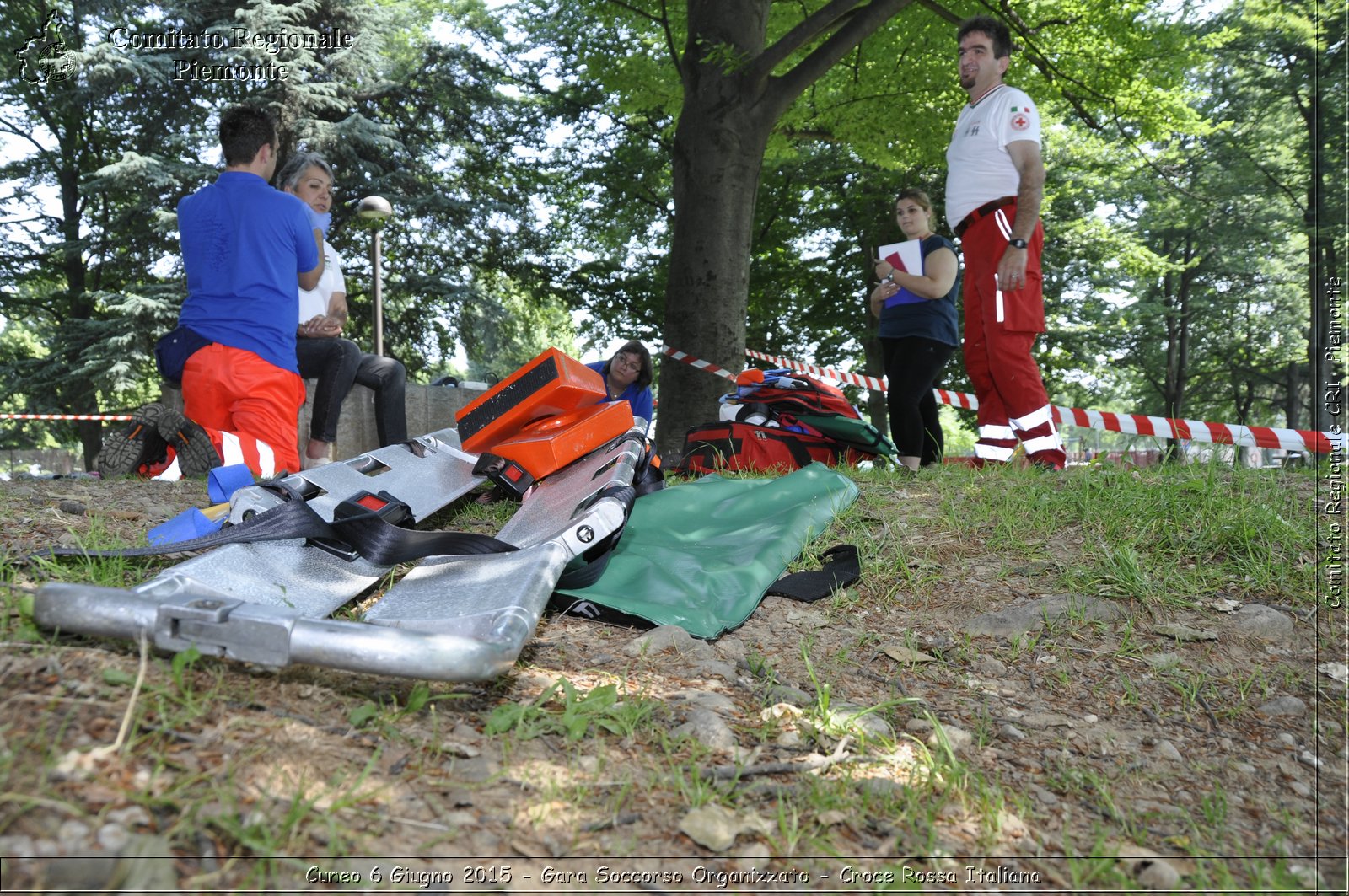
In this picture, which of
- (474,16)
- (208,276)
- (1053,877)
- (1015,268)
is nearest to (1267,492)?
(1015,268)

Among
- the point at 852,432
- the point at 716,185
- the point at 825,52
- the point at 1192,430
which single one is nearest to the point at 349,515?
the point at 852,432

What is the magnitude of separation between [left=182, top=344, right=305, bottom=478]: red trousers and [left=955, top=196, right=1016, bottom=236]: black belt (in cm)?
379

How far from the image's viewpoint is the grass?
133 centimetres

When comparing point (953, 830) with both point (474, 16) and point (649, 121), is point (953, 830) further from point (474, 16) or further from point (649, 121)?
point (474, 16)

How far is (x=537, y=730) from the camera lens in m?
1.79

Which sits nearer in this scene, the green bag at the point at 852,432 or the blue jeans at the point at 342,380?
the blue jeans at the point at 342,380

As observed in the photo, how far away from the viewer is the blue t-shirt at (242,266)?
4176 mm

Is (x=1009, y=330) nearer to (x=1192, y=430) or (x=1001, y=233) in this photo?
(x=1001, y=233)

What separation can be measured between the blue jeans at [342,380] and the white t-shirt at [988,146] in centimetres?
349

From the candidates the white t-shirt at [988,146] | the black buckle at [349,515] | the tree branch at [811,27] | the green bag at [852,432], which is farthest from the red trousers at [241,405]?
Result: the tree branch at [811,27]

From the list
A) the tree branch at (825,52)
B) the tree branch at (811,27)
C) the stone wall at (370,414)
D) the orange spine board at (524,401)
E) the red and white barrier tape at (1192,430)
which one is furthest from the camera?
the stone wall at (370,414)

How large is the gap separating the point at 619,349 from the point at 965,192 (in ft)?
9.26

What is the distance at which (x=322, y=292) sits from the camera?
521 centimetres

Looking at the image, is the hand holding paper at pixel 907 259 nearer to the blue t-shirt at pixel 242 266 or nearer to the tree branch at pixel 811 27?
the tree branch at pixel 811 27
